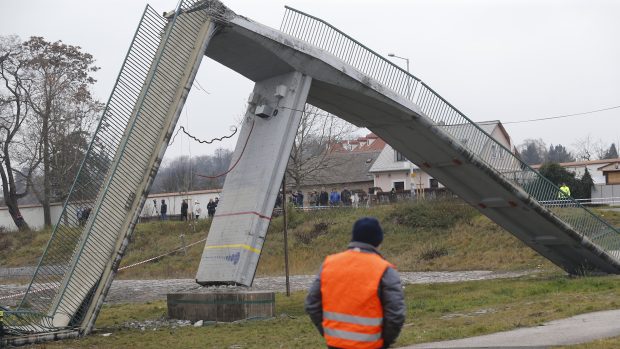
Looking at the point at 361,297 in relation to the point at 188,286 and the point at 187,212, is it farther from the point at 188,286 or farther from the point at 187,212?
the point at 187,212

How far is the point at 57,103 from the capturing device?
51.9 metres

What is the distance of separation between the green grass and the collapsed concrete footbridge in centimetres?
144

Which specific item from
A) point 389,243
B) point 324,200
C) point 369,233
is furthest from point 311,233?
point 369,233

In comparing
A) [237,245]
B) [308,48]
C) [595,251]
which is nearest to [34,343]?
[237,245]

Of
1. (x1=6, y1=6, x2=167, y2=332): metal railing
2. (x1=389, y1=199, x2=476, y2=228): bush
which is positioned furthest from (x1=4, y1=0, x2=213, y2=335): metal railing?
(x1=389, y1=199, x2=476, y2=228): bush

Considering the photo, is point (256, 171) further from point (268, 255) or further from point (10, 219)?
point (10, 219)

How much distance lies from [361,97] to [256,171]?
3674mm

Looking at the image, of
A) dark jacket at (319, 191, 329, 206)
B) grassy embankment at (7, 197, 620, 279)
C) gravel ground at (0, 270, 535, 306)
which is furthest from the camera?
dark jacket at (319, 191, 329, 206)

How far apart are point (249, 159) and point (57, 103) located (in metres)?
35.7

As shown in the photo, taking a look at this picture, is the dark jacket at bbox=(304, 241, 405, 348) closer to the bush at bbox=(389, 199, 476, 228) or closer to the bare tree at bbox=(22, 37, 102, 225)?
the bush at bbox=(389, 199, 476, 228)

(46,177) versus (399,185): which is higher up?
(399,185)

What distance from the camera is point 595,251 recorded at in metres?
22.9

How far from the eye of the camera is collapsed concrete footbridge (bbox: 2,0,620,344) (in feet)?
54.3

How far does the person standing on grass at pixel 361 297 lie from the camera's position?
6602 millimetres
